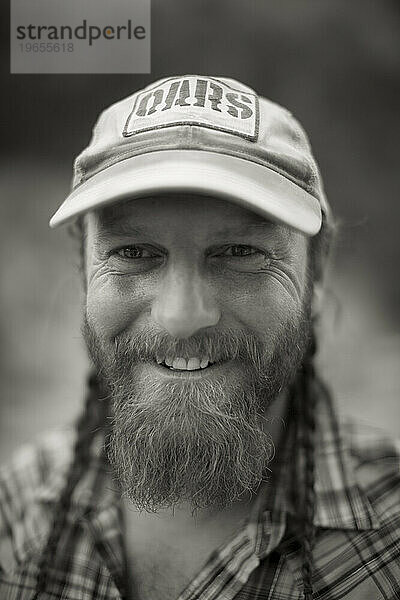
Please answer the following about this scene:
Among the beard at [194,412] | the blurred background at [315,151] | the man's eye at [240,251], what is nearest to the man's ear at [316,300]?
the beard at [194,412]

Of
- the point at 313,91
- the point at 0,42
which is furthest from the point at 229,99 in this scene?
the point at 313,91

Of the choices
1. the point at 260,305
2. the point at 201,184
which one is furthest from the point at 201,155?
the point at 260,305

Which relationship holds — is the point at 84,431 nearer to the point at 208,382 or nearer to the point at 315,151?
the point at 208,382

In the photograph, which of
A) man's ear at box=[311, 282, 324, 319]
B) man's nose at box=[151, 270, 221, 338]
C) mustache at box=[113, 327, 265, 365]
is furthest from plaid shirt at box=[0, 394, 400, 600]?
man's nose at box=[151, 270, 221, 338]

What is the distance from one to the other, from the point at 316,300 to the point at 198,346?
426 mm

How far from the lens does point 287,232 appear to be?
4.10 ft

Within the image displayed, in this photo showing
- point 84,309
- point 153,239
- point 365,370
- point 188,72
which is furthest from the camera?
point 365,370

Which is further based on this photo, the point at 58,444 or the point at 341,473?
the point at 58,444

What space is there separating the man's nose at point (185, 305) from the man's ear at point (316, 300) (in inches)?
14.5

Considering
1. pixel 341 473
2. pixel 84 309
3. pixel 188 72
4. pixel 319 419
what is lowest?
pixel 341 473

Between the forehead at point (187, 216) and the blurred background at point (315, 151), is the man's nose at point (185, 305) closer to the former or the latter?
the forehead at point (187, 216)

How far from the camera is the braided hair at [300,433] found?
1.32m

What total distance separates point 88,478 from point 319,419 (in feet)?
1.85

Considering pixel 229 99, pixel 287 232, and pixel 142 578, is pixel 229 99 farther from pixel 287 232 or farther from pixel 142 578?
pixel 142 578
